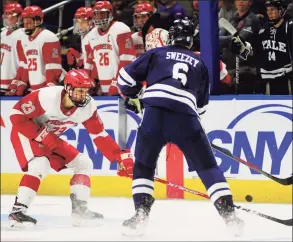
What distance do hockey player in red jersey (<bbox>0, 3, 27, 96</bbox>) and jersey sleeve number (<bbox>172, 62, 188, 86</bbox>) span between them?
11.7 feet

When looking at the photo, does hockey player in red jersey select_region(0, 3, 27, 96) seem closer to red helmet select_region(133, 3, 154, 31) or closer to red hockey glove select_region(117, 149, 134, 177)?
red helmet select_region(133, 3, 154, 31)

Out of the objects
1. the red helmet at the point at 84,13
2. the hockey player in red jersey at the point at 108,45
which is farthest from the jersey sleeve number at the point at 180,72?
the red helmet at the point at 84,13

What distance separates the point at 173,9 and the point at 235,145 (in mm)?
1637

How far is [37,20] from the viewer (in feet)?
29.8

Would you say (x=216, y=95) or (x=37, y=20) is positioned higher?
(x=37, y=20)

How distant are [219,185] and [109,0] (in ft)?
13.5

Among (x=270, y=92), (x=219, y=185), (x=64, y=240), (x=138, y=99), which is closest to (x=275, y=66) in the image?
(x=270, y=92)

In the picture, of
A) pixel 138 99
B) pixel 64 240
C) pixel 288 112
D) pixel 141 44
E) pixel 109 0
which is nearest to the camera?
pixel 64 240

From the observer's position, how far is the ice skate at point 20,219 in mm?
6395

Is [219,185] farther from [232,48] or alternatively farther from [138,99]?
[232,48]

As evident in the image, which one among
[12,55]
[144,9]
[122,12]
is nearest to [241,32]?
[144,9]

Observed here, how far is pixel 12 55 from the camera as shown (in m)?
9.37

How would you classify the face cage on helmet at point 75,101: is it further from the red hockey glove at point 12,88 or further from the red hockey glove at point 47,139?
the red hockey glove at point 12,88

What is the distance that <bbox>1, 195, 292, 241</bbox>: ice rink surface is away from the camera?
5898 mm
